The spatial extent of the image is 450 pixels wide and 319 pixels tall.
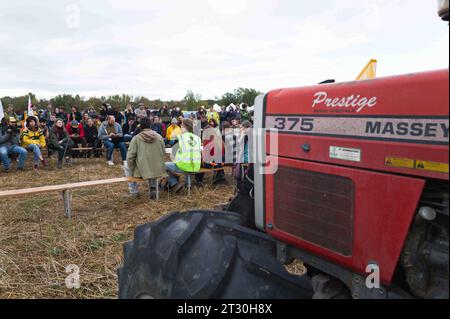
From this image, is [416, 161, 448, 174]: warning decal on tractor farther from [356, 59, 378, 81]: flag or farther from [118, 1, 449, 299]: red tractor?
[356, 59, 378, 81]: flag

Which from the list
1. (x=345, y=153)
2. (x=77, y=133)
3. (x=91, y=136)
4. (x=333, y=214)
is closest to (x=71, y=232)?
(x=333, y=214)

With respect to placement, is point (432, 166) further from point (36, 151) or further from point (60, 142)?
point (60, 142)

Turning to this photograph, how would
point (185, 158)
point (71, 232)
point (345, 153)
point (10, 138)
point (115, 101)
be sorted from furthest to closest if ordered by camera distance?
point (115, 101), point (10, 138), point (185, 158), point (71, 232), point (345, 153)

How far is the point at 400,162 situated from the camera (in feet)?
4.70

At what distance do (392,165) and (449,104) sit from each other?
309 millimetres

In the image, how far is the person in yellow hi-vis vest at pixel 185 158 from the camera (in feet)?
25.0

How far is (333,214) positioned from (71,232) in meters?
4.44

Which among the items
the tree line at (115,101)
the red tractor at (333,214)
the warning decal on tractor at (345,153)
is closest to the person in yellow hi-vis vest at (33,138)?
the red tractor at (333,214)

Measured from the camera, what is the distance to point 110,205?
263 inches

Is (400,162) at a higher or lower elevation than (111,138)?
higher

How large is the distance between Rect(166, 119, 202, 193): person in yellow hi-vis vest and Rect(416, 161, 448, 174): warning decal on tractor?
6389 millimetres

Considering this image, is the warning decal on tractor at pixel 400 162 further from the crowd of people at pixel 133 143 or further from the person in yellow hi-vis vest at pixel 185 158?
the person in yellow hi-vis vest at pixel 185 158

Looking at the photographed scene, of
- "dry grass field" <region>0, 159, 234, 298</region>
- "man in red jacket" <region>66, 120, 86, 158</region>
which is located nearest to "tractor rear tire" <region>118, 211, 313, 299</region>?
"dry grass field" <region>0, 159, 234, 298</region>

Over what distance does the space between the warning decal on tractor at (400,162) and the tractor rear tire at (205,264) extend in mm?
750
